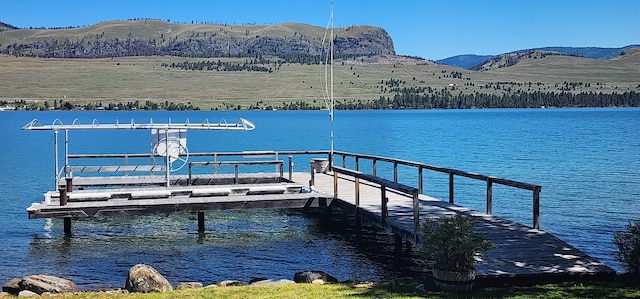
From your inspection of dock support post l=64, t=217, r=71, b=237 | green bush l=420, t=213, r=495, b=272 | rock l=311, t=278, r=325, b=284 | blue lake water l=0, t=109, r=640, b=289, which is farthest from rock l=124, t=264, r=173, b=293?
dock support post l=64, t=217, r=71, b=237

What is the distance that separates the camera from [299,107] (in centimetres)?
18125

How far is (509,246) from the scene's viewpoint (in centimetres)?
1280

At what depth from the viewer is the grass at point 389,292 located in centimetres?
996

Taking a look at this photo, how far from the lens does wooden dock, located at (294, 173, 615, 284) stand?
10883 millimetres

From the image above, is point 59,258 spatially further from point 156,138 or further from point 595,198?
point 595,198

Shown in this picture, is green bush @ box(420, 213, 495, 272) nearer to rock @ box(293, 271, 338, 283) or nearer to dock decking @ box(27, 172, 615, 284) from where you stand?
dock decking @ box(27, 172, 615, 284)

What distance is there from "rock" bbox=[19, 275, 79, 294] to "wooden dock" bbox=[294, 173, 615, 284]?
6223mm

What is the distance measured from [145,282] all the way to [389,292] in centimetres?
393

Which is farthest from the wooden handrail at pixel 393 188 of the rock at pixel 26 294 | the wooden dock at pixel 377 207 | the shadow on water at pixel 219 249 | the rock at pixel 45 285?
the rock at pixel 26 294

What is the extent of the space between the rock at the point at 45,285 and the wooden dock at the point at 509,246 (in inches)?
245

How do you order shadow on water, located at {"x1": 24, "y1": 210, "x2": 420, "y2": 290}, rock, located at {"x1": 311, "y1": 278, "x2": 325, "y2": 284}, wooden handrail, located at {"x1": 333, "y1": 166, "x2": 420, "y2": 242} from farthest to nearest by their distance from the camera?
shadow on water, located at {"x1": 24, "y1": 210, "x2": 420, "y2": 290} → wooden handrail, located at {"x1": 333, "y1": 166, "x2": 420, "y2": 242} → rock, located at {"x1": 311, "y1": 278, "x2": 325, "y2": 284}

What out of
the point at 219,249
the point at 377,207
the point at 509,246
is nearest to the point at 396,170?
the point at 377,207

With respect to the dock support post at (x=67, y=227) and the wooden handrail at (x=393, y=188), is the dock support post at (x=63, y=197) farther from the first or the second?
the wooden handrail at (x=393, y=188)

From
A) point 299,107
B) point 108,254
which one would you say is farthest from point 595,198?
point 299,107
